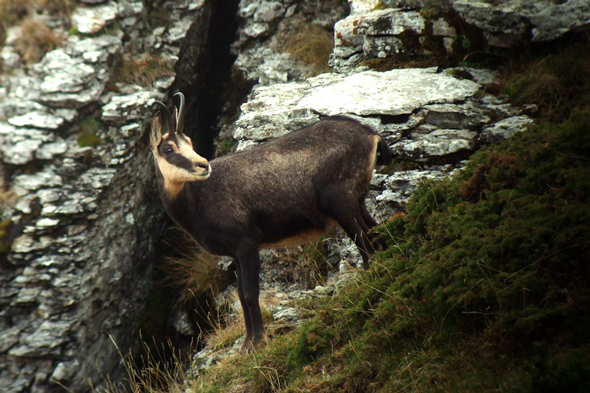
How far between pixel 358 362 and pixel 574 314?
1.87 m

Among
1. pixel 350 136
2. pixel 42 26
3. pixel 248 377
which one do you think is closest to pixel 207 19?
pixel 42 26

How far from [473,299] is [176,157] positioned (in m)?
4.24

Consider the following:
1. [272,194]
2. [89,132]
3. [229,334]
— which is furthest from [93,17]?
[229,334]

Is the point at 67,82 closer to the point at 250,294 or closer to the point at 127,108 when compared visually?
the point at 127,108

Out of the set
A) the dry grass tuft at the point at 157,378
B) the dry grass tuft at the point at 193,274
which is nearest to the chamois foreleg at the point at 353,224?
the dry grass tuft at the point at 157,378

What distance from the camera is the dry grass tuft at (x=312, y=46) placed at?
467 inches

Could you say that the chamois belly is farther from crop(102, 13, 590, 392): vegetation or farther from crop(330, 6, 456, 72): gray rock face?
crop(330, 6, 456, 72): gray rock face

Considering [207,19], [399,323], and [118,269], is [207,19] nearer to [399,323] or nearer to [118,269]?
[118,269]

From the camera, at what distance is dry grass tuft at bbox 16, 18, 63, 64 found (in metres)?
10.4

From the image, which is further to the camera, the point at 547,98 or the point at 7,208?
the point at 7,208

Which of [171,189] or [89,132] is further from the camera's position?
[89,132]

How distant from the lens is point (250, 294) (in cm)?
664

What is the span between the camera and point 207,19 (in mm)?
12547

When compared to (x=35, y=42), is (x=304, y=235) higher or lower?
lower
